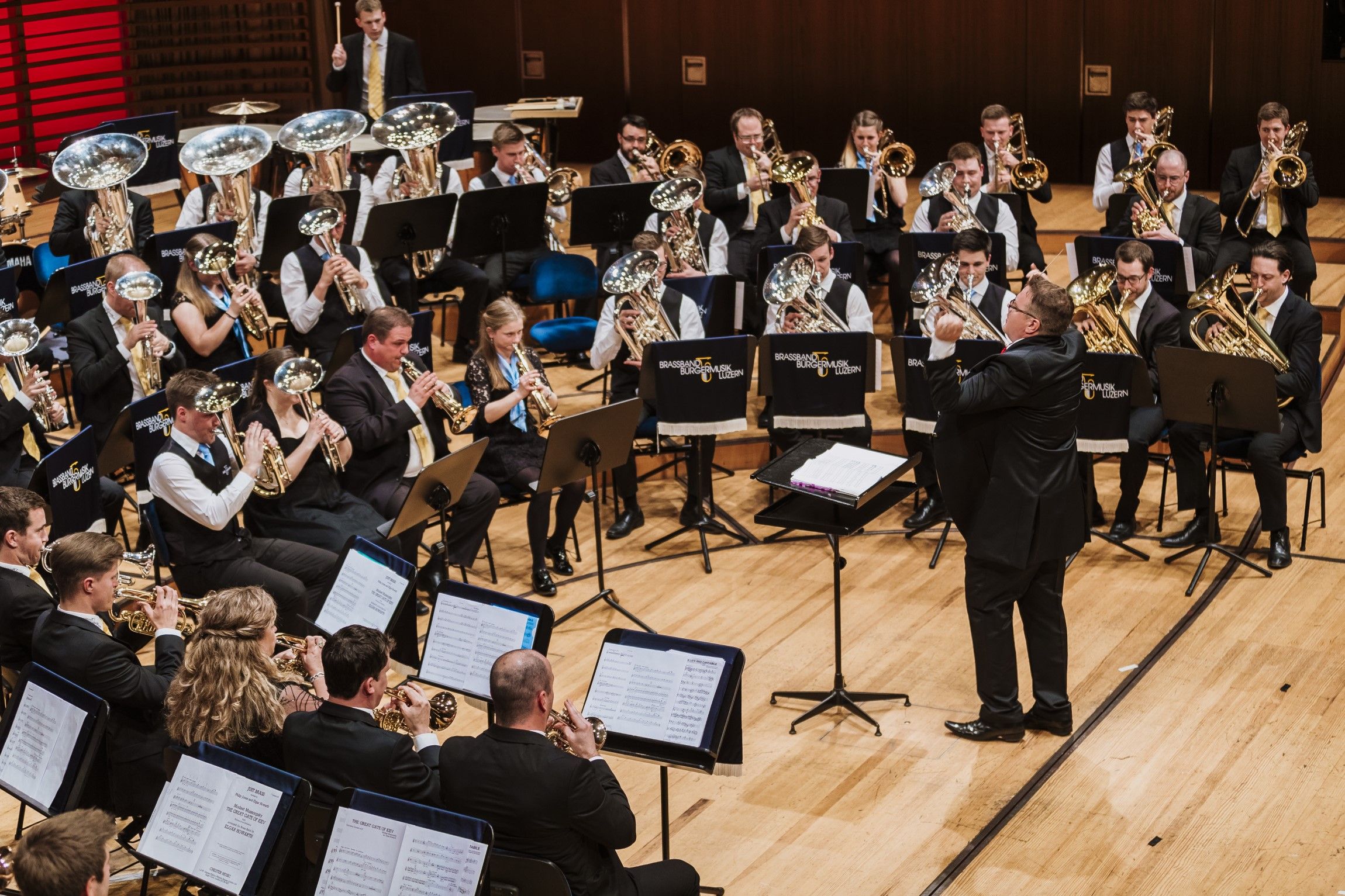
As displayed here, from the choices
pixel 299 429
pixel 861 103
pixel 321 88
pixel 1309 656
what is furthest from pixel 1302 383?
pixel 321 88

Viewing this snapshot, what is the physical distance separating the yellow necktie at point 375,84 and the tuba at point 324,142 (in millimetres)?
1984

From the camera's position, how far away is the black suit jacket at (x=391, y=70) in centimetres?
1023

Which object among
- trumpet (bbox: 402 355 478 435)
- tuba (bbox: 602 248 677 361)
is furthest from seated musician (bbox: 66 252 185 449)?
tuba (bbox: 602 248 677 361)

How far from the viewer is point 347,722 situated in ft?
12.4

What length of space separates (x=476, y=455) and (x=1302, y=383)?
338 cm

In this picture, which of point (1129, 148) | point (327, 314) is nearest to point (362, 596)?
point (327, 314)

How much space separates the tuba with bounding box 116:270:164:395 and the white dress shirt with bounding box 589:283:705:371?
1.86 metres

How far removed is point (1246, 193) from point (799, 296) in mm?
2952

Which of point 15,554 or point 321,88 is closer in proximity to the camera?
point 15,554

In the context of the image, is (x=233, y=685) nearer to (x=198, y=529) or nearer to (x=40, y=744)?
(x=40, y=744)

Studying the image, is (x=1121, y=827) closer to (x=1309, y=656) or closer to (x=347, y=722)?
(x=1309, y=656)

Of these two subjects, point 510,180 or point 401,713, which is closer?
point 401,713

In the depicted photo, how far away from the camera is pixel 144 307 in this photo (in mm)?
6527

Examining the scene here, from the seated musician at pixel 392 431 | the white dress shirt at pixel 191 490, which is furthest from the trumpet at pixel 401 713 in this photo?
the seated musician at pixel 392 431
